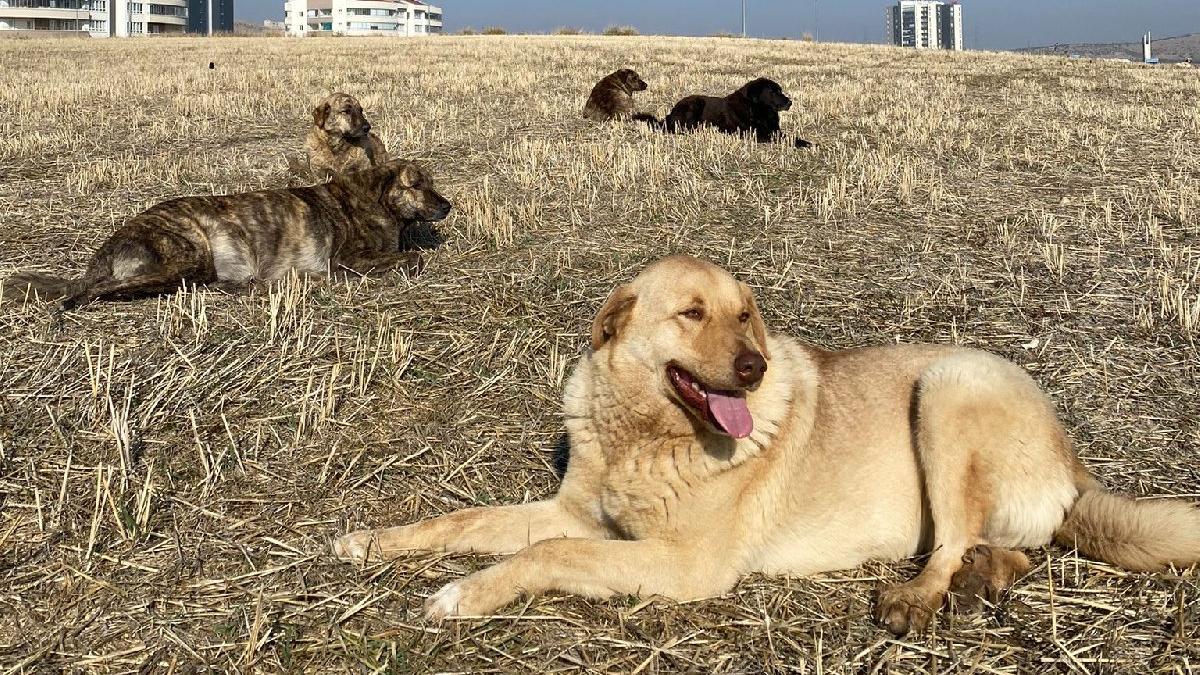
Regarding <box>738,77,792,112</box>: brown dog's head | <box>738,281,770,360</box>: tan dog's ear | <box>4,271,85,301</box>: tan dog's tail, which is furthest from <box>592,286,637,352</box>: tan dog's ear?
<box>738,77,792,112</box>: brown dog's head

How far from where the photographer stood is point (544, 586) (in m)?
3.41

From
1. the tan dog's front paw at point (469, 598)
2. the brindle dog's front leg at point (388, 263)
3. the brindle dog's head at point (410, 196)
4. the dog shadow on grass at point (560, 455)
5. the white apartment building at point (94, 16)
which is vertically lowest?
the tan dog's front paw at point (469, 598)

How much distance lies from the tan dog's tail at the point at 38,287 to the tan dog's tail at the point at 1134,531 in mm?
5851

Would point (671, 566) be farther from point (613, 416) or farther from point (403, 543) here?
point (403, 543)

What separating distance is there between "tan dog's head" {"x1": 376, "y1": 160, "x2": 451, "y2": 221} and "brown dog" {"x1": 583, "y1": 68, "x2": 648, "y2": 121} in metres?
7.55

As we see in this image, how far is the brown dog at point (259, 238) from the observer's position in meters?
6.27

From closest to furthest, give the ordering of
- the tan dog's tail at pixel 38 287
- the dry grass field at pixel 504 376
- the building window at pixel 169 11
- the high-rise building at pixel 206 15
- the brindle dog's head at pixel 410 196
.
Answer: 1. the dry grass field at pixel 504 376
2. the tan dog's tail at pixel 38 287
3. the brindle dog's head at pixel 410 196
4. the building window at pixel 169 11
5. the high-rise building at pixel 206 15

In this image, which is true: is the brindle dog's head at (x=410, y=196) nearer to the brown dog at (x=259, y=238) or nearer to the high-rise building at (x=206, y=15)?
the brown dog at (x=259, y=238)

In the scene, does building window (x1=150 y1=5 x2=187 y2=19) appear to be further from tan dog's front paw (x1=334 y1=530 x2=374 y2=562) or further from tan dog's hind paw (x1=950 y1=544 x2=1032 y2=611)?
tan dog's hind paw (x1=950 y1=544 x2=1032 y2=611)

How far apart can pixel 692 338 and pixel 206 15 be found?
179m

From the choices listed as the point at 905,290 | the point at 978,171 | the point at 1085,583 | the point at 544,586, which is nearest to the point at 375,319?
the point at 544,586

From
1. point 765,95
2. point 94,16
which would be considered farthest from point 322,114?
point 94,16

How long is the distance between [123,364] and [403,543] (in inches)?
88.6

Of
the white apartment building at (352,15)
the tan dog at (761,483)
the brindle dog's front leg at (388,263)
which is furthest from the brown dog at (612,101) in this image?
the white apartment building at (352,15)
